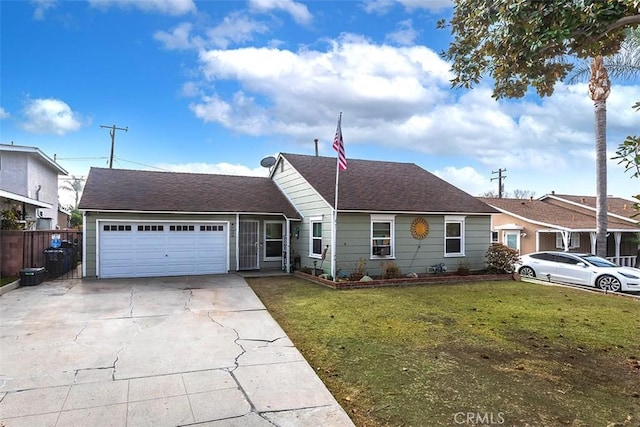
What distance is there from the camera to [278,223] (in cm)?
1609

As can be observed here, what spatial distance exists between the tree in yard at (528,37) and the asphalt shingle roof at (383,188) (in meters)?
7.42

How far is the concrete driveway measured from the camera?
3.91m

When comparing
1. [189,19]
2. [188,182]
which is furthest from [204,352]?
[188,182]

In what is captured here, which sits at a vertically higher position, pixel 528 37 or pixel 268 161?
Answer: pixel 268 161

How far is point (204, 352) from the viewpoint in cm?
582

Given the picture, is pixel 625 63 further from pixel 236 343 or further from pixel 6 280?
pixel 6 280

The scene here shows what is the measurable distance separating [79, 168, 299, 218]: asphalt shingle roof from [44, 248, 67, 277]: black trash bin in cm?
196

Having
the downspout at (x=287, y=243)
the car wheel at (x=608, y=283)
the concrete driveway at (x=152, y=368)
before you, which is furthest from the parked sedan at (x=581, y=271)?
the concrete driveway at (x=152, y=368)

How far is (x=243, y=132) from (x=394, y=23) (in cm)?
1104

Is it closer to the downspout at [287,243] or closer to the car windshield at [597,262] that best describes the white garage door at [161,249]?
the downspout at [287,243]

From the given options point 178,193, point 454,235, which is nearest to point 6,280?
point 178,193

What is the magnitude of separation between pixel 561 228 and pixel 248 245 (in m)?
15.7

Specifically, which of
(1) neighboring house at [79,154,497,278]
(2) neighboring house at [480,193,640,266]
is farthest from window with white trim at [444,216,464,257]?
(2) neighboring house at [480,193,640,266]

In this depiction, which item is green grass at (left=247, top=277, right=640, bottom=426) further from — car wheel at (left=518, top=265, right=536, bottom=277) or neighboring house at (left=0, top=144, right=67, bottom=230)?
neighboring house at (left=0, top=144, right=67, bottom=230)
